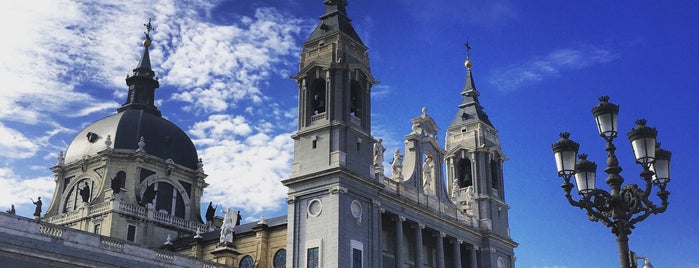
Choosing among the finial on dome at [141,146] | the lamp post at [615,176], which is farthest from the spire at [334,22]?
the lamp post at [615,176]

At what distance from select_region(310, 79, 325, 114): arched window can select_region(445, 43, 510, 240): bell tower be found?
1624 cm

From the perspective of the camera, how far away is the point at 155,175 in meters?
70.8

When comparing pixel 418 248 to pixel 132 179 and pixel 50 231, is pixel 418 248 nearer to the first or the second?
pixel 50 231

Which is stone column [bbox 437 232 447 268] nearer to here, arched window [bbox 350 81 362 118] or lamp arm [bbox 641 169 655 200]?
arched window [bbox 350 81 362 118]

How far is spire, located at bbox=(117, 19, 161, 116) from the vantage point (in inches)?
3044

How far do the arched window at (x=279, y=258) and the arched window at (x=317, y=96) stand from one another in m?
9.91

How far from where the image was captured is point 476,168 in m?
62.0

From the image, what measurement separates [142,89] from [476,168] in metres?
36.2

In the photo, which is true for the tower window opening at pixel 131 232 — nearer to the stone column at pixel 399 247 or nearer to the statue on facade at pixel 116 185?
the statue on facade at pixel 116 185

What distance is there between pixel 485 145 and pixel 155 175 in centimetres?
3013

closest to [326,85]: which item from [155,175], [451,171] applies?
[451,171]

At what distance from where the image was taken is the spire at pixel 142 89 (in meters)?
77.3

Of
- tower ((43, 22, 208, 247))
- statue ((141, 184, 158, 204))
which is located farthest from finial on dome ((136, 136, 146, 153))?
statue ((141, 184, 158, 204))

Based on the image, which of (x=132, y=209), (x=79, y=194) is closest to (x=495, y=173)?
(x=132, y=209)
